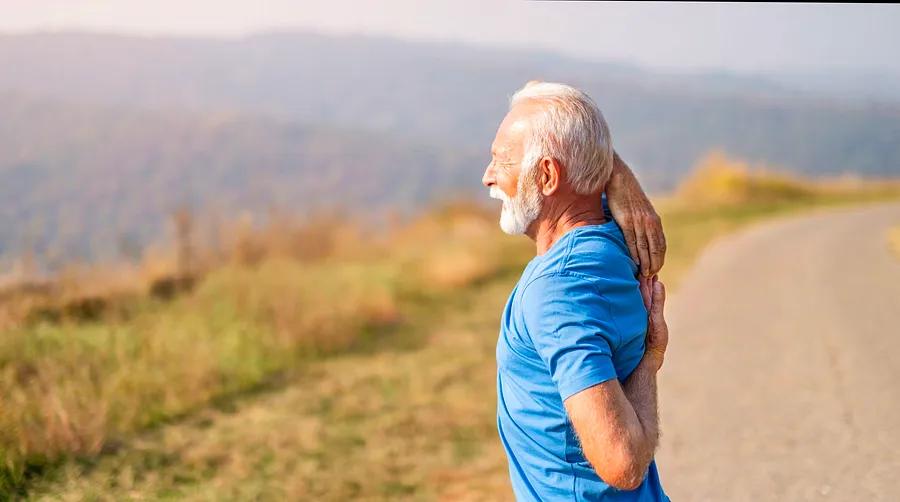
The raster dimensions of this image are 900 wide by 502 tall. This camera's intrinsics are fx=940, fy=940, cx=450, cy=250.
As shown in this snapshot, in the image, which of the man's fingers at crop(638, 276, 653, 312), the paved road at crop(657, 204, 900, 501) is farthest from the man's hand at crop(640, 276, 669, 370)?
the paved road at crop(657, 204, 900, 501)

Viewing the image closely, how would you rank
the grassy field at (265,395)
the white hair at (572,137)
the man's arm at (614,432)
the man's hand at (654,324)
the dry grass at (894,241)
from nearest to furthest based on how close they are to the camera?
the man's arm at (614,432) → the white hair at (572,137) → the man's hand at (654,324) → the grassy field at (265,395) → the dry grass at (894,241)

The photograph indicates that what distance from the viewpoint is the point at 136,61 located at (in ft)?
126

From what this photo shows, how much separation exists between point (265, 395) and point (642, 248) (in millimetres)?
5352

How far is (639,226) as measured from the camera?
2.45 meters

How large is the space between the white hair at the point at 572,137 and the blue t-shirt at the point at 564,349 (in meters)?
0.14

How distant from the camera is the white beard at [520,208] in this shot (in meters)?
2.38

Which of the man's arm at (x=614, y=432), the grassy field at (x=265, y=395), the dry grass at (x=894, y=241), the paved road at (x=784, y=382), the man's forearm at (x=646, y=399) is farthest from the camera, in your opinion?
the dry grass at (x=894, y=241)

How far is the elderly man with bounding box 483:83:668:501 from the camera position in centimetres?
211

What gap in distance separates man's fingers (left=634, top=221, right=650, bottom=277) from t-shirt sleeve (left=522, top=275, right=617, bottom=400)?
30 cm

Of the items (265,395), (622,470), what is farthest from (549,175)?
(265,395)

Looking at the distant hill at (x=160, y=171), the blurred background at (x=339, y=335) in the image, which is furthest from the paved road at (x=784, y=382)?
the distant hill at (x=160, y=171)

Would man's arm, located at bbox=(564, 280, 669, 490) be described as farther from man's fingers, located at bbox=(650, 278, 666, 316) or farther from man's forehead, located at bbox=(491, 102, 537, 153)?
man's forehead, located at bbox=(491, 102, 537, 153)

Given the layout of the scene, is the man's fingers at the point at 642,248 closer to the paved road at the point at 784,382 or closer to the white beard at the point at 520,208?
the white beard at the point at 520,208

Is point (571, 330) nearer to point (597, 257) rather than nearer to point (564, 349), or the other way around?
point (564, 349)
